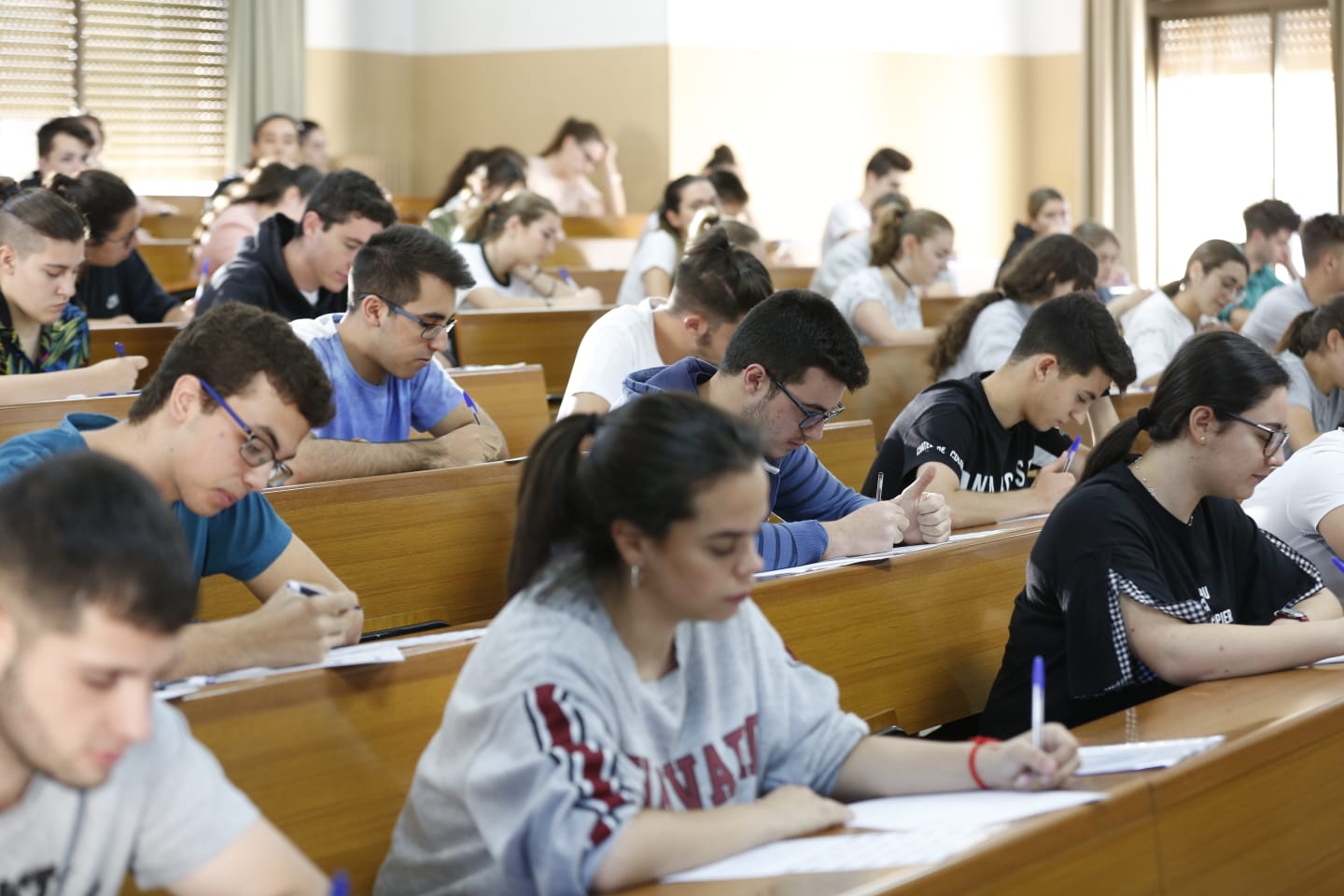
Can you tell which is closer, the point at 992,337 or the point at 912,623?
the point at 912,623

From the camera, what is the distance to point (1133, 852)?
5.47 ft

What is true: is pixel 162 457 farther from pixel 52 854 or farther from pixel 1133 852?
pixel 1133 852

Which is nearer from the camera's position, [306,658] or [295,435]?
[306,658]

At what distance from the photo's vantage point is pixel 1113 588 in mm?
2213

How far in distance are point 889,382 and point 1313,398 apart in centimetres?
129

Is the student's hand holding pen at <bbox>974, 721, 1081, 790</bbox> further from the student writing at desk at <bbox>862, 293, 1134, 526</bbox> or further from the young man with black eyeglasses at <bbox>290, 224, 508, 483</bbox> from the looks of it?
the young man with black eyeglasses at <bbox>290, 224, 508, 483</bbox>

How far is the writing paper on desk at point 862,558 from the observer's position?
7.59 feet

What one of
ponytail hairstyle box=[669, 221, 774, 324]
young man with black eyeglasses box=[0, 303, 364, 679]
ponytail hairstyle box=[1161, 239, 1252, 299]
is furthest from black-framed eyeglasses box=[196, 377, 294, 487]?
ponytail hairstyle box=[1161, 239, 1252, 299]

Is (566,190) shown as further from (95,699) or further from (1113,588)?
(95,699)

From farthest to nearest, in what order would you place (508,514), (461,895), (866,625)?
1. (508,514)
2. (866,625)
3. (461,895)

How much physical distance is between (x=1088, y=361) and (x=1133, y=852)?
1.69 m

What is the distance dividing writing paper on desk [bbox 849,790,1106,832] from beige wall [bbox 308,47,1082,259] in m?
8.02

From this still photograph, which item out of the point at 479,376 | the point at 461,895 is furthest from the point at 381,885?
the point at 479,376

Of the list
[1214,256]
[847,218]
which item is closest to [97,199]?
[1214,256]
